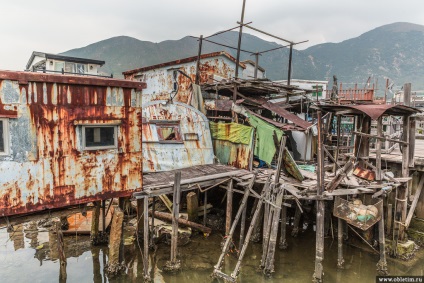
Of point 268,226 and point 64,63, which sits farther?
point 64,63

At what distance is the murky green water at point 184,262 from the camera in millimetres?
10547

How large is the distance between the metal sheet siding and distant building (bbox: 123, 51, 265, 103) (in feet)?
19.6

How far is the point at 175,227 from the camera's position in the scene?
1047 centimetres

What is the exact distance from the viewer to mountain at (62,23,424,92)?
91.2 meters

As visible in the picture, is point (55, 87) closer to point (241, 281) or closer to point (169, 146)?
point (169, 146)

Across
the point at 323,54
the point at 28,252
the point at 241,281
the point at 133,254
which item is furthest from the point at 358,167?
the point at 323,54

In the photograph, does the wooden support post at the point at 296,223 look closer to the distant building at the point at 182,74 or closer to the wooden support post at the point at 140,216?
the wooden support post at the point at 140,216

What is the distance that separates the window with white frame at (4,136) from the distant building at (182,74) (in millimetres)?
13329

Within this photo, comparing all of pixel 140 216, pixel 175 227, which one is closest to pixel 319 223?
pixel 175 227

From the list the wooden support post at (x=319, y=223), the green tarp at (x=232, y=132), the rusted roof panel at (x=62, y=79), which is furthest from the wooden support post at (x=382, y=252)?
the rusted roof panel at (x=62, y=79)

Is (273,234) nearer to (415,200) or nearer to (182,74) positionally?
(415,200)

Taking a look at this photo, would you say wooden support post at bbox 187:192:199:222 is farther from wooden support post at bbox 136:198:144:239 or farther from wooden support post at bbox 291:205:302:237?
wooden support post at bbox 291:205:302:237

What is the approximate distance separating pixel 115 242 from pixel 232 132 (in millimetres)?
7111

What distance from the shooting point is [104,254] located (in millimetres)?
12156
